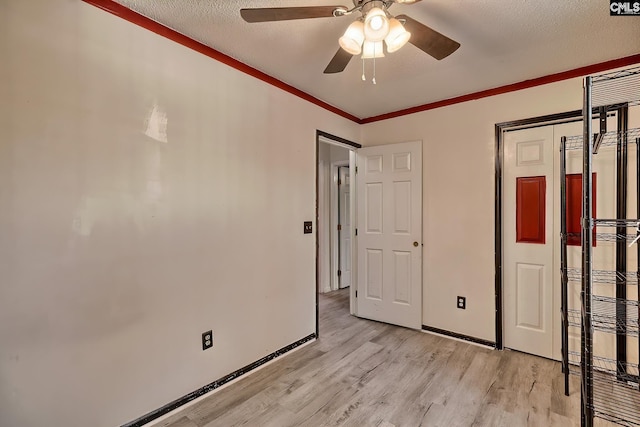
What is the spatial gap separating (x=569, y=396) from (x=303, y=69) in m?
2.97

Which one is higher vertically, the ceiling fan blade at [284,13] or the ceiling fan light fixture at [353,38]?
Answer: the ceiling fan blade at [284,13]

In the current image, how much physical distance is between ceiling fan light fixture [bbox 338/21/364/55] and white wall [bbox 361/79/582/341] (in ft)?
5.74

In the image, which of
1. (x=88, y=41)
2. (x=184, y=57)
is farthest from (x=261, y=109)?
(x=88, y=41)

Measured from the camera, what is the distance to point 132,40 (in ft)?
5.51

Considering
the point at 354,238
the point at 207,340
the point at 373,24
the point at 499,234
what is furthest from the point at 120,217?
the point at 499,234

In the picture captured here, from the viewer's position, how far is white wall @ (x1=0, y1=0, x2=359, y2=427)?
1346 millimetres

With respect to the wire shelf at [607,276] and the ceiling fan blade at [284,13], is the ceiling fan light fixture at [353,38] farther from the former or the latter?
the wire shelf at [607,276]

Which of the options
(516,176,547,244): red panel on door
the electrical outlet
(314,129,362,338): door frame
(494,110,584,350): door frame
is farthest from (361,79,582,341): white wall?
the electrical outlet

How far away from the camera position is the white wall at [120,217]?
1.35 metres

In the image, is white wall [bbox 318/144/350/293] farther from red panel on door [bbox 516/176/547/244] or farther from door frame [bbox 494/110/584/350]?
red panel on door [bbox 516/176/547/244]

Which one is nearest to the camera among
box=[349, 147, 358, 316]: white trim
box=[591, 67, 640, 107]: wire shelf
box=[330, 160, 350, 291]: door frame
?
box=[591, 67, 640, 107]: wire shelf

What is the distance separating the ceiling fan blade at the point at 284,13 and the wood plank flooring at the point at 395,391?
2177 millimetres

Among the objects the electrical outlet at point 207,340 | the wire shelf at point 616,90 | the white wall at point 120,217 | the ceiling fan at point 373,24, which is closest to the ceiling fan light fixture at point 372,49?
the ceiling fan at point 373,24

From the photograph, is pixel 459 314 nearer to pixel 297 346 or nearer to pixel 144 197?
pixel 297 346
